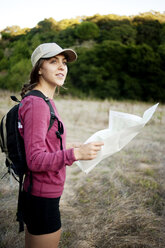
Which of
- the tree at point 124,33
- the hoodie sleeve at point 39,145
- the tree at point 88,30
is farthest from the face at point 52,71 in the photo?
the tree at point 124,33

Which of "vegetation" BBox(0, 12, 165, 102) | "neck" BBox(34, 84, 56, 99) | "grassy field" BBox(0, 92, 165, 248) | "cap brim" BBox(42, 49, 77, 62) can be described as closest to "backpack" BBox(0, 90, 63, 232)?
"neck" BBox(34, 84, 56, 99)

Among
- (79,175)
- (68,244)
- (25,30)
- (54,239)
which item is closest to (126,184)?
(79,175)

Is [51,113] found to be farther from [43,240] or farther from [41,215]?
[43,240]

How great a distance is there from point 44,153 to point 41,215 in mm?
418

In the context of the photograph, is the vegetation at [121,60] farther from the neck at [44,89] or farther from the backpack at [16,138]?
the backpack at [16,138]

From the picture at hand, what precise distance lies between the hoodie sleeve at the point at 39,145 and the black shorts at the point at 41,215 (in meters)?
0.26

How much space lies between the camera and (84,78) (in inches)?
650

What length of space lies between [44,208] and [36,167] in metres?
0.31

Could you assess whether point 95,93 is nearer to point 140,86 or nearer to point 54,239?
point 140,86

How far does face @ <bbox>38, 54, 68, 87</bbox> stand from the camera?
3.74 feet

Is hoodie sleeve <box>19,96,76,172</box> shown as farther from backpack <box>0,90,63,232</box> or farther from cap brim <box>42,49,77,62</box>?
cap brim <box>42,49,77,62</box>

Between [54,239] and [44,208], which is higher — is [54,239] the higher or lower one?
the lower one

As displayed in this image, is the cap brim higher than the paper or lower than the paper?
higher

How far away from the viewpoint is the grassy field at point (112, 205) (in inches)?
72.7
